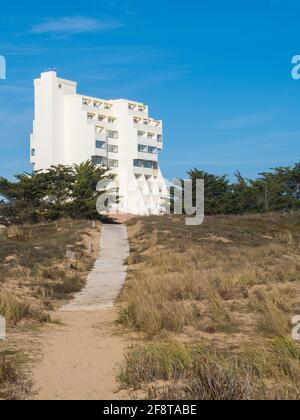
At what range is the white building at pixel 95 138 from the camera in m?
73.8

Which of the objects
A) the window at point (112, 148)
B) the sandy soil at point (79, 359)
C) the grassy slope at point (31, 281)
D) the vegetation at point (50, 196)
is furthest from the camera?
the window at point (112, 148)

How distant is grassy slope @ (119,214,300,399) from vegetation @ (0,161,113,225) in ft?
82.1

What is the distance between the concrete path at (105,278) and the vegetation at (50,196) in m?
17.4

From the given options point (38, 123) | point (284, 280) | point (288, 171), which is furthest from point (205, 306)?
point (38, 123)

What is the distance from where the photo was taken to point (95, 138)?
243 ft

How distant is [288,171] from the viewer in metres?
62.4

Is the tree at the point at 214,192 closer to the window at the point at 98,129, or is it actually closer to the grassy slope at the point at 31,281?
the window at the point at 98,129

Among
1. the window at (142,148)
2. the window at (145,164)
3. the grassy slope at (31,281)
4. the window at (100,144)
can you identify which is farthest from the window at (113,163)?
the grassy slope at (31,281)

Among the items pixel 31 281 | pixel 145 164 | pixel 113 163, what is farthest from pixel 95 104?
pixel 31 281

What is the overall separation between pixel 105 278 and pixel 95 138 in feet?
189

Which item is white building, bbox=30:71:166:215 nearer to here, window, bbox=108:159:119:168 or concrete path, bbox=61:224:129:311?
window, bbox=108:159:119:168

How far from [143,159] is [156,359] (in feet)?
244

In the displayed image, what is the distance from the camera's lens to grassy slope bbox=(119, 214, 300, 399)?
6355 mm
